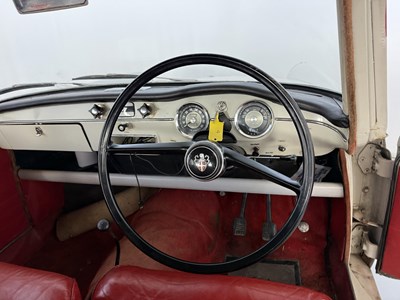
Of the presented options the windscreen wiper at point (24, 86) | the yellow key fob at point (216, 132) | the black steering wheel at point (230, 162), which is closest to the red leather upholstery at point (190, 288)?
the black steering wheel at point (230, 162)

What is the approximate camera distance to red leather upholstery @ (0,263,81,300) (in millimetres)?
883

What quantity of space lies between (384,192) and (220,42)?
0.98 metres

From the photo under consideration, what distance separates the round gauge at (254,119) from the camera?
127 centimetres

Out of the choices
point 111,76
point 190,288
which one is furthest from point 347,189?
point 111,76

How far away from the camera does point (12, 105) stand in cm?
159

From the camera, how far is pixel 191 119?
134 cm

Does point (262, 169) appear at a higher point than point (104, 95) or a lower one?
lower

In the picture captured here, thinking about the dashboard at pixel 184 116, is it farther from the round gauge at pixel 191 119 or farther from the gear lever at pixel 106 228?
the gear lever at pixel 106 228

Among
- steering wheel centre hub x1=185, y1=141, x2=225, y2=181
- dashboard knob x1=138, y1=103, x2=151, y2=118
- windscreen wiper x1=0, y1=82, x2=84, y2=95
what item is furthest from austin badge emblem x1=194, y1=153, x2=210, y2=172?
windscreen wiper x1=0, y1=82, x2=84, y2=95

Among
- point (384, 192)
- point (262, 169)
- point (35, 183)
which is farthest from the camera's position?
point (35, 183)

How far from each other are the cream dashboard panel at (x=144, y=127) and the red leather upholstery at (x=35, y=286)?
27.3 inches

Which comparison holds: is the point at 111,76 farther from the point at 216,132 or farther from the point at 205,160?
the point at 205,160

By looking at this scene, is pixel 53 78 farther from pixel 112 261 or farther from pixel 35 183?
pixel 112 261

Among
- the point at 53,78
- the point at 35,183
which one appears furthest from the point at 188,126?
the point at 35,183
